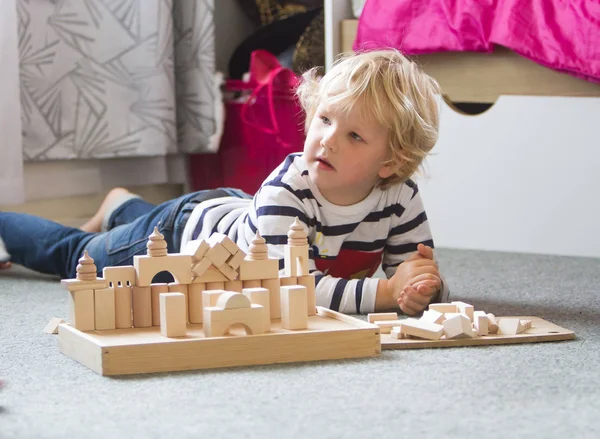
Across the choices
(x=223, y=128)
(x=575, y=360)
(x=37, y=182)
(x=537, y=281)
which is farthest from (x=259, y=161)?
(x=575, y=360)

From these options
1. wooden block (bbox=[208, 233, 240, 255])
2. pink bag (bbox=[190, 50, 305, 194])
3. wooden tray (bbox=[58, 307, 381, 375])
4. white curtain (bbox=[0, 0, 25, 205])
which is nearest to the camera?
wooden tray (bbox=[58, 307, 381, 375])

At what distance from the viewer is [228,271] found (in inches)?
42.3

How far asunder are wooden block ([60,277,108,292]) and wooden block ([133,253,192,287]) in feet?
0.13

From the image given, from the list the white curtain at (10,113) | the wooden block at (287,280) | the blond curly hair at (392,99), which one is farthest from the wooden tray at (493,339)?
the white curtain at (10,113)

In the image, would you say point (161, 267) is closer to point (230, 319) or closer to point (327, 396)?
point (230, 319)

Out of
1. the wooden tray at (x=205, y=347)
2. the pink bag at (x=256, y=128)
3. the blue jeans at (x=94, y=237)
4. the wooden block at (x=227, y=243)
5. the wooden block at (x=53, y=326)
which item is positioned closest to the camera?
the wooden tray at (x=205, y=347)

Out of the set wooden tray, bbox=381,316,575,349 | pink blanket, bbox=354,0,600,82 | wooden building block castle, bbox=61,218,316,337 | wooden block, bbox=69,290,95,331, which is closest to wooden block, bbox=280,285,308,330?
wooden building block castle, bbox=61,218,316,337

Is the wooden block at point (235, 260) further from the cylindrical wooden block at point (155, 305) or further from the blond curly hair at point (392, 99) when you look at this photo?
the blond curly hair at point (392, 99)

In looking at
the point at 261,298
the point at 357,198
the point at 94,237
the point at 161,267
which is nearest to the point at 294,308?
the point at 261,298

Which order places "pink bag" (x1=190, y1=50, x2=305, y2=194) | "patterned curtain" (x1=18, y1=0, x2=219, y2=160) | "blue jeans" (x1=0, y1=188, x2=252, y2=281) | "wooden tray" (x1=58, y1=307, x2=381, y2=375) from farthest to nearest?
"pink bag" (x1=190, y1=50, x2=305, y2=194) → "patterned curtain" (x1=18, y1=0, x2=219, y2=160) → "blue jeans" (x1=0, y1=188, x2=252, y2=281) → "wooden tray" (x1=58, y1=307, x2=381, y2=375)

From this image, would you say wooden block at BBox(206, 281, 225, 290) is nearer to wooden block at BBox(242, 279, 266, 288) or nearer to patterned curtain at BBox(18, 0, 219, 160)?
wooden block at BBox(242, 279, 266, 288)

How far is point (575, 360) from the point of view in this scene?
1025 millimetres

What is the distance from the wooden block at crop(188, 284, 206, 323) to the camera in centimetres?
106

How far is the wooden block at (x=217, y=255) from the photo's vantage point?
1.05 meters
